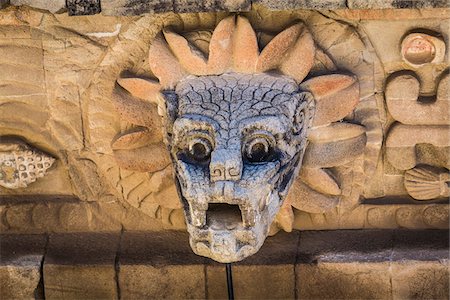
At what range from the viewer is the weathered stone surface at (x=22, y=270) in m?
6.42

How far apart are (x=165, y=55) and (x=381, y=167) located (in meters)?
1.16

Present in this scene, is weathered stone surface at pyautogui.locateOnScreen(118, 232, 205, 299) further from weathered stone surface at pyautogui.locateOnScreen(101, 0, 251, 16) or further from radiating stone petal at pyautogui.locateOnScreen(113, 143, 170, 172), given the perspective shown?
weathered stone surface at pyautogui.locateOnScreen(101, 0, 251, 16)

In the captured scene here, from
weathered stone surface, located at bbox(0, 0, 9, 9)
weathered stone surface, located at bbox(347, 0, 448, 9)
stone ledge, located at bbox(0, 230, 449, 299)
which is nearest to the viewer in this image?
weathered stone surface, located at bbox(347, 0, 448, 9)

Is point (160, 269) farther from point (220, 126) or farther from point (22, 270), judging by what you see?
point (220, 126)

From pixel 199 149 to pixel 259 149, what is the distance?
26 centimetres

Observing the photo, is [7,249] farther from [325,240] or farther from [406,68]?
[406,68]

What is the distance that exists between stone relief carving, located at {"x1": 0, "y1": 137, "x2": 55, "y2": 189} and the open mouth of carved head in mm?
862

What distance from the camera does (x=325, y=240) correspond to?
6.36 m

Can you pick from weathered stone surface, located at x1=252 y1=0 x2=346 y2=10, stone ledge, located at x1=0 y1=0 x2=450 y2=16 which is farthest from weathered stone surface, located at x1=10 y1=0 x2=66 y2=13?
weathered stone surface, located at x1=252 y1=0 x2=346 y2=10

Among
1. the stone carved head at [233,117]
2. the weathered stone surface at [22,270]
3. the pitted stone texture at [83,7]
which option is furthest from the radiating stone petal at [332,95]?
the weathered stone surface at [22,270]

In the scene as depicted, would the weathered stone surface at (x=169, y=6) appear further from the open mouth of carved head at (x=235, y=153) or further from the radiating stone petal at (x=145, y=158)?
the radiating stone petal at (x=145, y=158)

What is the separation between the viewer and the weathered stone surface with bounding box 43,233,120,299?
6379mm

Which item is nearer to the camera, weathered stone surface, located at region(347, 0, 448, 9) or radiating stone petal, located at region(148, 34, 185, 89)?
weathered stone surface, located at region(347, 0, 448, 9)

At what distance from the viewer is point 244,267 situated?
6.29 meters
